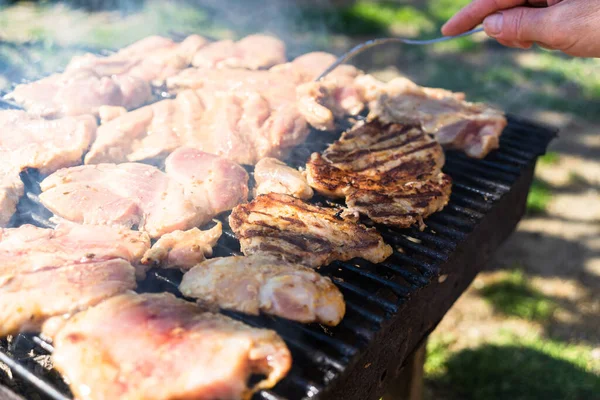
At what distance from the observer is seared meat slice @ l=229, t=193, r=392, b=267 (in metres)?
2.72

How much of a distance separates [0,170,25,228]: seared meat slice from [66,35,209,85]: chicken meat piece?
1.48 metres

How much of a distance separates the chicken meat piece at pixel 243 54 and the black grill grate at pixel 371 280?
3.99 ft

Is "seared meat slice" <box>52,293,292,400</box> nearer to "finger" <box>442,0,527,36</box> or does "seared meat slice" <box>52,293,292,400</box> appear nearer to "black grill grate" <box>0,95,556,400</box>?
"black grill grate" <box>0,95,556,400</box>

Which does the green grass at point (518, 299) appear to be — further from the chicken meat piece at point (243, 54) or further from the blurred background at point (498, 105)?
the chicken meat piece at point (243, 54)

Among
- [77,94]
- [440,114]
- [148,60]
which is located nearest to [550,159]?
[440,114]

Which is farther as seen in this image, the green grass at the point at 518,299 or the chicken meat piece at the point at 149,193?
the green grass at the point at 518,299

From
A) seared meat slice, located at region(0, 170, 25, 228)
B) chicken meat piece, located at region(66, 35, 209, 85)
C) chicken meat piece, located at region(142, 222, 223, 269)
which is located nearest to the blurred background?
chicken meat piece, located at region(66, 35, 209, 85)

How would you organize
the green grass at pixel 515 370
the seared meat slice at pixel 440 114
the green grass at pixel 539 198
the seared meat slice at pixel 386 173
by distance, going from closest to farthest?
1. the seared meat slice at pixel 386 173
2. the seared meat slice at pixel 440 114
3. the green grass at pixel 515 370
4. the green grass at pixel 539 198

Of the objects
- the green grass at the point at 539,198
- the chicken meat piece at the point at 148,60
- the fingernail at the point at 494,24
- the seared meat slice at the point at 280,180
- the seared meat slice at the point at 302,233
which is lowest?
the green grass at the point at 539,198

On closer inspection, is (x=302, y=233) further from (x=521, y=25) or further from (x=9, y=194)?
(x=521, y=25)

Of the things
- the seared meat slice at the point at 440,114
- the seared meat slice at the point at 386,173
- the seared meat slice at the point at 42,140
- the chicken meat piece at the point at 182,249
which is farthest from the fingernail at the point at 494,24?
the seared meat slice at the point at 42,140

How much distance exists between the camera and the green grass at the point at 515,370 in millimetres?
4570

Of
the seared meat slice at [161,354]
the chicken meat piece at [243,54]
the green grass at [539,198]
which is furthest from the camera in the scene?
the green grass at [539,198]

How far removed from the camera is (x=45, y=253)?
2594 millimetres
